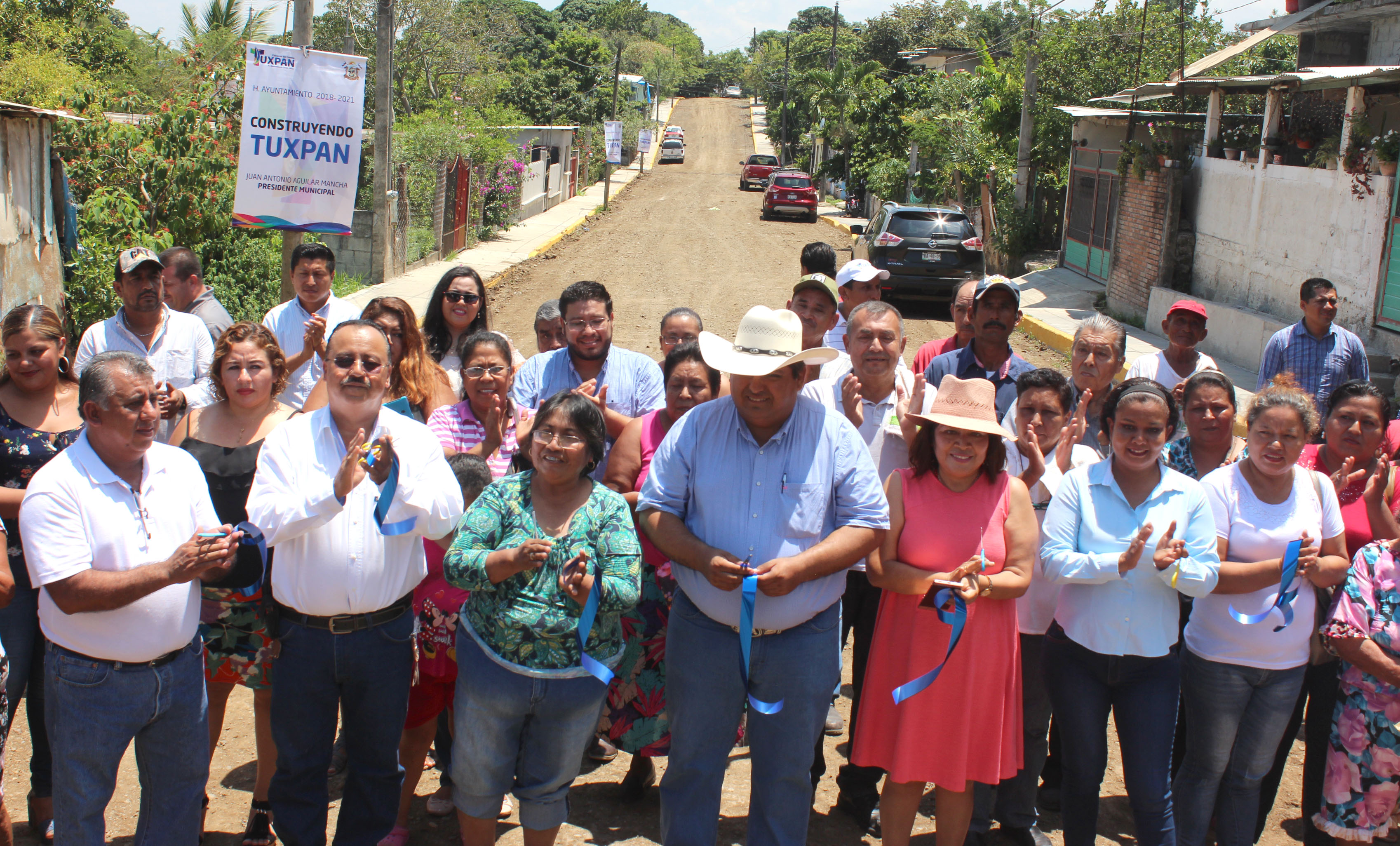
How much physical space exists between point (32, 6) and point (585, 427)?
33815mm

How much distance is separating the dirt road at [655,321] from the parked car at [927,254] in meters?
0.62

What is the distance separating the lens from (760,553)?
3.41 m

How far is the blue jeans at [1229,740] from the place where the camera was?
3672 mm

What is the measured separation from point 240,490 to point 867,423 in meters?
2.51

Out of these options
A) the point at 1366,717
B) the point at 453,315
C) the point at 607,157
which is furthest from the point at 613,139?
the point at 1366,717

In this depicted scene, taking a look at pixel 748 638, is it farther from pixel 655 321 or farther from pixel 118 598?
pixel 655 321

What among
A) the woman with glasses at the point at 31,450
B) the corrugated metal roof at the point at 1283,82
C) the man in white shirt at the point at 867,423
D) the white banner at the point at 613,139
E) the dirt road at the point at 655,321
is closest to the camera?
the woman with glasses at the point at 31,450

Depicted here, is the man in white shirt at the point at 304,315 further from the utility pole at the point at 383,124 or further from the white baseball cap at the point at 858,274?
the utility pole at the point at 383,124

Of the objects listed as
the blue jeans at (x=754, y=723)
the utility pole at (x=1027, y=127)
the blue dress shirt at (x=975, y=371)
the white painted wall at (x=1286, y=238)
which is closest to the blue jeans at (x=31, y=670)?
the blue jeans at (x=754, y=723)

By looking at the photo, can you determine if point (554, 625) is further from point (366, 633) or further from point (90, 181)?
point (90, 181)

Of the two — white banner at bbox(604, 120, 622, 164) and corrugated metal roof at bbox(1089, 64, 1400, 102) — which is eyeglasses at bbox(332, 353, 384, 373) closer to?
corrugated metal roof at bbox(1089, 64, 1400, 102)

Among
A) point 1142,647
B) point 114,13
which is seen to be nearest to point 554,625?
point 1142,647

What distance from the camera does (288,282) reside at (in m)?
8.05

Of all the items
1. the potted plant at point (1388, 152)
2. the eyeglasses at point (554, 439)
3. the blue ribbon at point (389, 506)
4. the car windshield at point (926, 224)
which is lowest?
the blue ribbon at point (389, 506)
